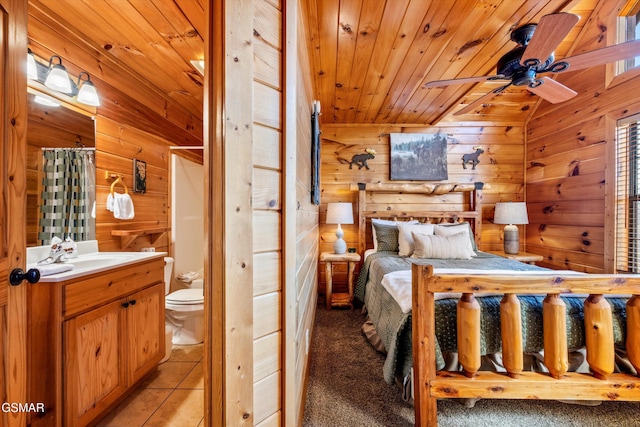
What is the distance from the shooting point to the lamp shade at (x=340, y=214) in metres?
3.09

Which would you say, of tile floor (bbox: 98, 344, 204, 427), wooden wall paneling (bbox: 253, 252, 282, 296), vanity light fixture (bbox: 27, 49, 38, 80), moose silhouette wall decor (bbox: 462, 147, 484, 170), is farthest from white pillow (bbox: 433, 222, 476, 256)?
vanity light fixture (bbox: 27, 49, 38, 80)

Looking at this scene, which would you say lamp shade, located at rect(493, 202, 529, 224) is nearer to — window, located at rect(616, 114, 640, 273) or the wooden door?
window, located at rect(616, 114, 640, 273)

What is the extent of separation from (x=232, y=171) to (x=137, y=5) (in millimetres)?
1379

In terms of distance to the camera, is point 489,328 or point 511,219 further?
point 511,219

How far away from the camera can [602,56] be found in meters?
1.49

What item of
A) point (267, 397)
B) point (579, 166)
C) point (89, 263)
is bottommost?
point (267, 397)

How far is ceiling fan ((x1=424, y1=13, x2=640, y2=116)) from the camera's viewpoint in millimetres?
1228

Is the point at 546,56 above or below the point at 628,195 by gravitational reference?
above

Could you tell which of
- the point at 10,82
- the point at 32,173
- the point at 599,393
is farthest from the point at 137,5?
the point at 599,393

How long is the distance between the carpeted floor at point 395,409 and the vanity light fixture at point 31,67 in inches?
100

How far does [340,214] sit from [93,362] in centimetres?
240

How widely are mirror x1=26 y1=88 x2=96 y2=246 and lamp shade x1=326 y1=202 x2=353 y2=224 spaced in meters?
2.21

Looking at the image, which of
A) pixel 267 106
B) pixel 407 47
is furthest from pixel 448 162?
pixel 267 106

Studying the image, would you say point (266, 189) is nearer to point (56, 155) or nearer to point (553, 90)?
point (56, 155)
